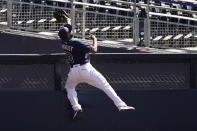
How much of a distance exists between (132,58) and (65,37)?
1073mm

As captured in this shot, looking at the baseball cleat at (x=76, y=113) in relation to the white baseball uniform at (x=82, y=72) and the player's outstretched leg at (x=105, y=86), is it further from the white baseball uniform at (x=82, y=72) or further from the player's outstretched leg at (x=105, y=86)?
the player's outstretched leg at (x=105, y=86)

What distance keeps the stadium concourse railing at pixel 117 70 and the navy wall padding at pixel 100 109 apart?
0.55ft

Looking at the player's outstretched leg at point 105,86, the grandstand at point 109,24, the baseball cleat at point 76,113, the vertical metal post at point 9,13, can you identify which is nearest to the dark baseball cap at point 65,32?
the player's outstretched leg at point 105,86

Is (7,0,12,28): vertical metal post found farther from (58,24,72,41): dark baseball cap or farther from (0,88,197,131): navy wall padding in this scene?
(58,24,72,41): dark baseball cap

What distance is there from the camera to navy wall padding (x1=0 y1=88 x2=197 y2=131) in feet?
29.6

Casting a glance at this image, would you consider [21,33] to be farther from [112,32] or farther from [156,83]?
[156,83]

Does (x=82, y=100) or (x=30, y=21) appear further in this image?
(x=30, y=21)

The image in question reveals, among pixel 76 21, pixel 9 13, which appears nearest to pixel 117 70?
pixel 76 21

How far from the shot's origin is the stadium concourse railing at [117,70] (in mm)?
9094

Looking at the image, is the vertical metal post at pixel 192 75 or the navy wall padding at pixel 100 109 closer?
the navy wall padding at pixel 100 109

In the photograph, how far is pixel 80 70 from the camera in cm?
888

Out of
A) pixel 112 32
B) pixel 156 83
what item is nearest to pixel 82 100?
pixel 156 83

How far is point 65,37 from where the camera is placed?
350 inches

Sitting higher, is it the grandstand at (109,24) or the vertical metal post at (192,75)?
the grandstand at (109,24)
